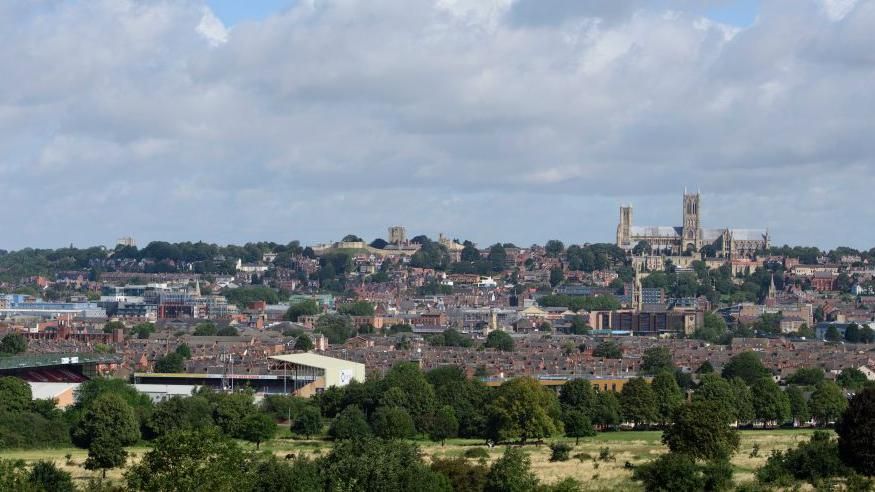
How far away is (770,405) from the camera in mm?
59375

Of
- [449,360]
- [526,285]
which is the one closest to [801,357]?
[449,360]

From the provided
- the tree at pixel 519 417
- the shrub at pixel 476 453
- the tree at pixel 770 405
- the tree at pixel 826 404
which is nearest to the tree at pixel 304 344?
the tree at pixel 770 405

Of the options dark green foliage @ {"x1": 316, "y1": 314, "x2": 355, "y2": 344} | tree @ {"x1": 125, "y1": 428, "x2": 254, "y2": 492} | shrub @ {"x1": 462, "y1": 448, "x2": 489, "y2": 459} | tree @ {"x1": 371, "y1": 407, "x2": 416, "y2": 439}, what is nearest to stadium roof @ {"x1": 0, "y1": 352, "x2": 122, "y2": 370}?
tree @ {"x1": 371, "y1": 407, "x2": 416, "y2": 439}

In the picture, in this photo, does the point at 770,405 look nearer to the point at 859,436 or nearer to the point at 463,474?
the point at 859,436

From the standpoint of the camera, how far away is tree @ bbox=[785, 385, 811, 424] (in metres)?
60.5

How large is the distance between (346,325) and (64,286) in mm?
74522

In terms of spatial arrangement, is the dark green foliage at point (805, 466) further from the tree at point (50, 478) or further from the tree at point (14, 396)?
the tree at point (14, 396)

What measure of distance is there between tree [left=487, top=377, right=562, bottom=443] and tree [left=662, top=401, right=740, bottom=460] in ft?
24.2

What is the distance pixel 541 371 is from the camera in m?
76.5

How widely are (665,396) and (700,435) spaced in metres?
16.6

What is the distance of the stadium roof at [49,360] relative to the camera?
71438mm

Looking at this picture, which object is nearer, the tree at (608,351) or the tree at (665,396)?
the tree at (665,396)

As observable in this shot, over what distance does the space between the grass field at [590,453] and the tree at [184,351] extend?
99.6 ft

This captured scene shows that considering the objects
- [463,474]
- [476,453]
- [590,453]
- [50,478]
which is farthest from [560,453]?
[50,478]
